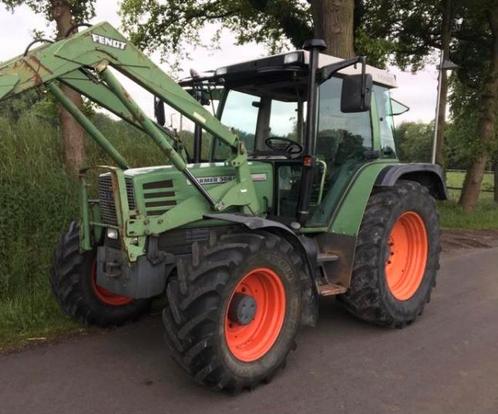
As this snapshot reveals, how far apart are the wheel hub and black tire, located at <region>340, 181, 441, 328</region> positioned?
1.22 m

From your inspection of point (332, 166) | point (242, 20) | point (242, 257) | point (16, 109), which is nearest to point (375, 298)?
point (332, 166)

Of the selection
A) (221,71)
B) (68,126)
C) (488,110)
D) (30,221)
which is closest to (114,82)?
(221,71)

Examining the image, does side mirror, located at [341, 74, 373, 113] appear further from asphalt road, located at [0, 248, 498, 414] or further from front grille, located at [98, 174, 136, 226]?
asphalt road, located at [0, 248, 498, 414]

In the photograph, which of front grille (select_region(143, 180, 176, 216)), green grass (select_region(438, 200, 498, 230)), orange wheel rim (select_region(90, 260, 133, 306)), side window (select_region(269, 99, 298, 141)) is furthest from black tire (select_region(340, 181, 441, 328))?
green grass (select_region(438, 200, 498, 230))

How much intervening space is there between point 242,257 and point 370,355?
1.43 meters

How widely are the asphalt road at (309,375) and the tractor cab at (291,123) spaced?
45.5 inches

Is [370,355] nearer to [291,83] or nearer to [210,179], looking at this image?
[210,179]

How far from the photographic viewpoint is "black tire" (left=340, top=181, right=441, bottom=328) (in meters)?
4.51

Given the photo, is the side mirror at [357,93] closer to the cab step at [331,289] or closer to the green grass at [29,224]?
the cab step at [331,289]

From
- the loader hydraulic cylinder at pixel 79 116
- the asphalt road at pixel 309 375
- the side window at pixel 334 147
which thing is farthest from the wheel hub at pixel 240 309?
the loader hydraulic cylinder at pixel 79 116

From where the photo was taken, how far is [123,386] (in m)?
3.60

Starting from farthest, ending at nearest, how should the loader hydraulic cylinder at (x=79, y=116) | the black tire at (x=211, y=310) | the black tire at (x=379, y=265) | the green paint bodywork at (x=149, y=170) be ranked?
the black tire at (x=379, y=265) < the loader hydraulic cylinder at (x=79, y=116) < the black tire at (x=211, y=310) < the green paint bodywork at (x=149, y=170)

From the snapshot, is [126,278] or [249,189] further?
[249,189]

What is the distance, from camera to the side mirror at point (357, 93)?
3.97m
